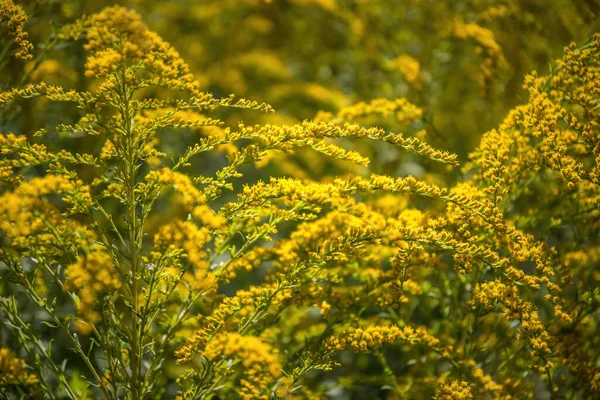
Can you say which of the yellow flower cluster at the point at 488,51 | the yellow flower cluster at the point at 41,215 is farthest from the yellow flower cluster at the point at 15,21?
the yellow flower cluster at the point at 488,51

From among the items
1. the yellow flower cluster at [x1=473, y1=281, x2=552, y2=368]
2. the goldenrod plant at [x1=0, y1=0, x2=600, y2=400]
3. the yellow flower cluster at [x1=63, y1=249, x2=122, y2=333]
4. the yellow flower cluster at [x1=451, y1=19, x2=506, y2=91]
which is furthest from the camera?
the yellow flower cluster at [x1=451, y1=19, x2=506, y2=91]

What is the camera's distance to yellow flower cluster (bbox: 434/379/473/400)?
5.24ft

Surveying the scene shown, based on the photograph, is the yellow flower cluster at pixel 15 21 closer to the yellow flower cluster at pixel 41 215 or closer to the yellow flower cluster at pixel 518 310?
the yellow flower cluster at pixel 41 215

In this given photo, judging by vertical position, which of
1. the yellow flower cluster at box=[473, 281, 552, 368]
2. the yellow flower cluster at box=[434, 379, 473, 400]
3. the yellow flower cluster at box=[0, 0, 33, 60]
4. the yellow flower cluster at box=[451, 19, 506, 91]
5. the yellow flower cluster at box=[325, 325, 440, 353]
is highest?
the yellow flower cluster at box=[451, 19, 506, 91]

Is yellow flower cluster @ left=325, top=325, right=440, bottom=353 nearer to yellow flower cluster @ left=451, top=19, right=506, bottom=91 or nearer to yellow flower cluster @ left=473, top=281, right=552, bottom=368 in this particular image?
yellow flower cluster @ left=473, top=281, right=552, bottom=368

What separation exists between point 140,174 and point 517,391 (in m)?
2.19

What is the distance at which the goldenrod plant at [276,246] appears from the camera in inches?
55.2

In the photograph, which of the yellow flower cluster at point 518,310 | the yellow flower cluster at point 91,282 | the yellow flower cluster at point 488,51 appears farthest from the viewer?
the yellow flower cluster at point 488,51

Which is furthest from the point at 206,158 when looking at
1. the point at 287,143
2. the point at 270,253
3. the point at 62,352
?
the point at 287,143

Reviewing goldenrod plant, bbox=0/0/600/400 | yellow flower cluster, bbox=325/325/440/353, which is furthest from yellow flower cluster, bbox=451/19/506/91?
yellow flower cluster, bbox=325/325/440/353

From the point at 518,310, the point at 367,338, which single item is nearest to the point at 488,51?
the point at 518,310

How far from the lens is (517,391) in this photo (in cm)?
182

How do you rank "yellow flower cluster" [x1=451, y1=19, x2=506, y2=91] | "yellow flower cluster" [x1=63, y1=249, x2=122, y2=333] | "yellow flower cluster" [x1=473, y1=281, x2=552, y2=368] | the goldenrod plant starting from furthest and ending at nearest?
"yellow flower cluster" [x1=451, y1=19, x2=506, y2=91] < "yellow flower cluster" [x1=473, y1=281, x2=552, y2=368] < the goldenrod plant < "yellow flower cluster" [x1=63, y1=249, x2=122, y2=333]

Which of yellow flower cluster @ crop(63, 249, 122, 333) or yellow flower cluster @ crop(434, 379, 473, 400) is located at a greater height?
yellow flower cluster @ crop(434, 379, 473, 400)
